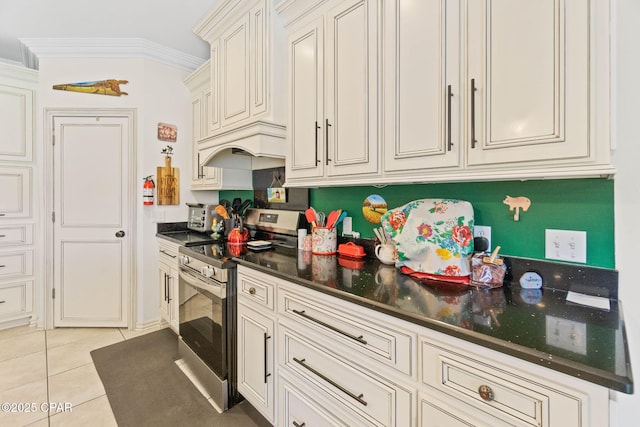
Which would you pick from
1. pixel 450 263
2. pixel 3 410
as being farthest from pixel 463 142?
pixel 3 410

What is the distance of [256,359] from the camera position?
158cm

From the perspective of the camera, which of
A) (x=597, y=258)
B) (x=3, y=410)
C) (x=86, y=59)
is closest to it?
(x=597, y=258)

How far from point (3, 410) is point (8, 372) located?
1.78ft

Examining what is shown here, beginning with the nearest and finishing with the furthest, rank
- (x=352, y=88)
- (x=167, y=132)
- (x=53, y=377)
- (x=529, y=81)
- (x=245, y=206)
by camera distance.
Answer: (x=529, y=81)
(x=352, y=88)
(x=53, y=377)
(x=245, y=206)
(x=167, y=132)

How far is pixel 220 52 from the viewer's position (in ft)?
7.38

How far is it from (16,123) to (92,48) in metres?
1.06

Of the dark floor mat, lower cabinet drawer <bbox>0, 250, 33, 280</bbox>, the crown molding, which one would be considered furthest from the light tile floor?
the crown molding

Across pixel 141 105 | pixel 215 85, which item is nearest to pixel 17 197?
pixel 141 105

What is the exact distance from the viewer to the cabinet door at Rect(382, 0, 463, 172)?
114 centimetres

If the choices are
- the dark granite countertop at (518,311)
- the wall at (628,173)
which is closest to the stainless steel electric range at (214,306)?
the dark granite countertop at (518,311)

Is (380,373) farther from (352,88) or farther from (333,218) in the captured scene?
(352,88)

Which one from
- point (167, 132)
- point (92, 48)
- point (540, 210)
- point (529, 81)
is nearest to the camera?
point (529, 81)

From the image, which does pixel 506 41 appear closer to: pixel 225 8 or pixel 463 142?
pixel 463 142

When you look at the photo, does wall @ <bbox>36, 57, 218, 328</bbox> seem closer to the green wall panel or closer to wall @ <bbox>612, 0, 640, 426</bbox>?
the green wall panel
